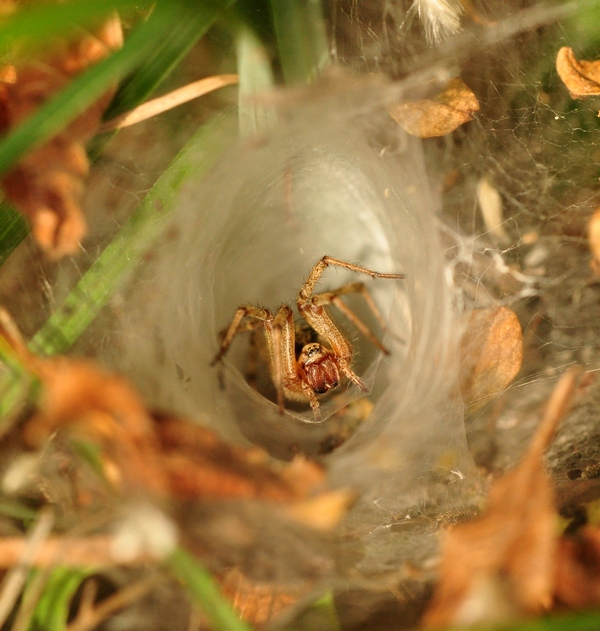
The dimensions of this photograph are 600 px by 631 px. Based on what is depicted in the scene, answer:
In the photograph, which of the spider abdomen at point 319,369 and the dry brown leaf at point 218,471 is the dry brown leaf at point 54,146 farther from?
the spider abdomen at point 319,369

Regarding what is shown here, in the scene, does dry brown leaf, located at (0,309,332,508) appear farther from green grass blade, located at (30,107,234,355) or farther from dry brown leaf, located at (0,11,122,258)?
dry brown leaf, located at (0,11,122,258)

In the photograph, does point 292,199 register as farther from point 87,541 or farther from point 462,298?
point 87,541

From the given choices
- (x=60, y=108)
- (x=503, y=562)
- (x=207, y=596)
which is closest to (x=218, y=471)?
(x=207, y=596)

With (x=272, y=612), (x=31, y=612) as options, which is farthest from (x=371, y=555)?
(x=31, y=612)

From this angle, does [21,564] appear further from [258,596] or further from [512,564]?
[512,564]

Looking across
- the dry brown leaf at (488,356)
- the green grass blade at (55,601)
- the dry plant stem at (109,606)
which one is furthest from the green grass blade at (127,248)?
the dry brown leaf at (488,356)
